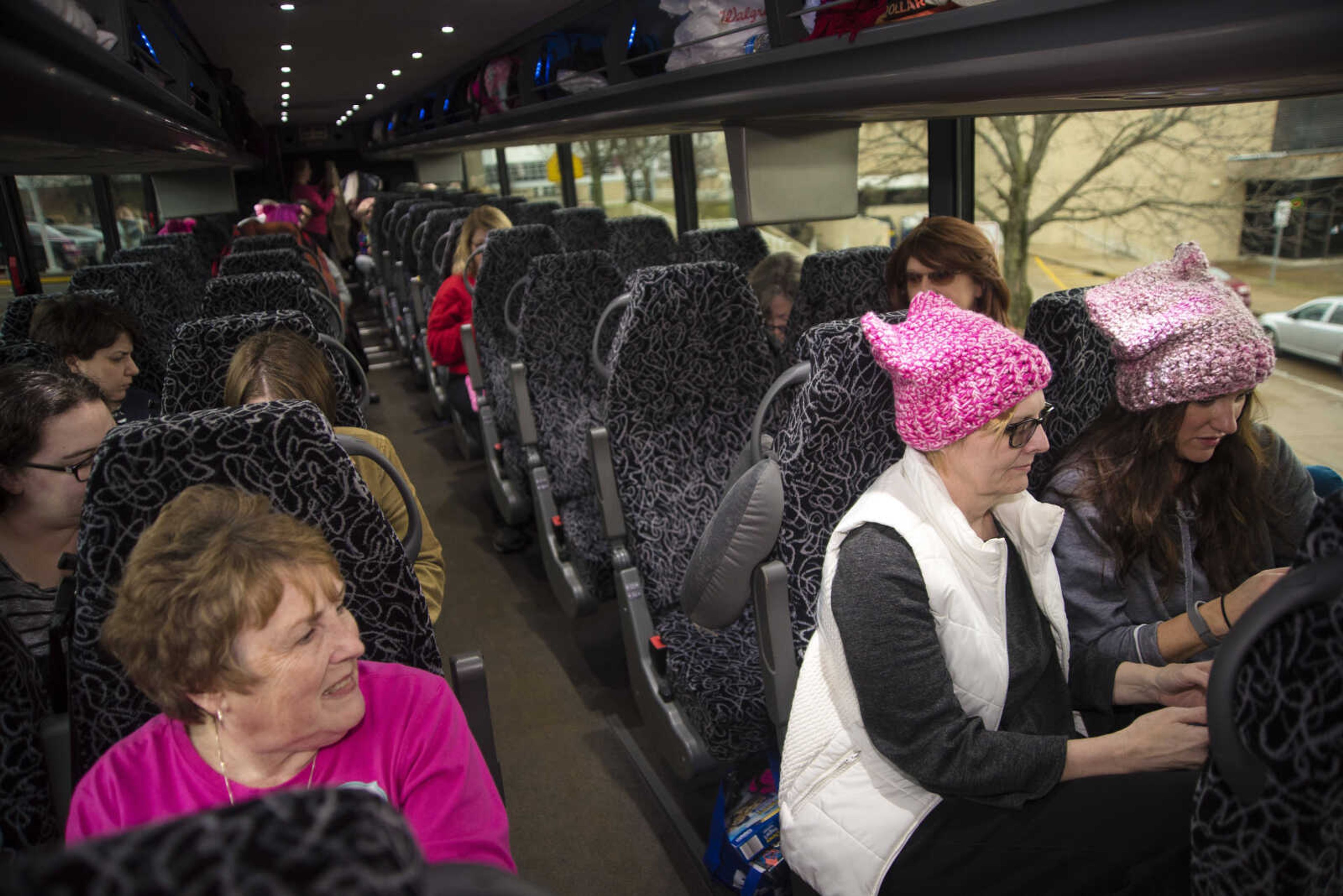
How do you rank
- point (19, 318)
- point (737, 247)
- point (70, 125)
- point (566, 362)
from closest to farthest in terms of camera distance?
point (70, 125), point (19, 318), point (566, 362), point (737, 247)

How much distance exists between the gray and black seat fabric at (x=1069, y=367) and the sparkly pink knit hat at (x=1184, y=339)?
0.16m

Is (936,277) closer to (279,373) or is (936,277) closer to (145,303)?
(279,373)

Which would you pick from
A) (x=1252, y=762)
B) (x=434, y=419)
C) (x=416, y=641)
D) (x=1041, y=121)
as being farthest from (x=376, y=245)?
(x=1252, y=762)

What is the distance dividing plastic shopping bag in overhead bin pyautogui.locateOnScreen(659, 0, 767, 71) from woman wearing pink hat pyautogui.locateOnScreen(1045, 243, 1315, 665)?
5.14ft

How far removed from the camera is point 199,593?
1.10 m

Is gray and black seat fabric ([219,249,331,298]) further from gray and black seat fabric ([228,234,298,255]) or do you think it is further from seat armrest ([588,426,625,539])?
seat armrest ([588,426,625,539])

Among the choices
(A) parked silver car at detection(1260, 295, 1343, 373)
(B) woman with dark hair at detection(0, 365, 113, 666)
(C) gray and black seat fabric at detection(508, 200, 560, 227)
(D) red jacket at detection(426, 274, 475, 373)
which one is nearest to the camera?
(B) woman with dark hair at detection(0, 365, 113, 666)

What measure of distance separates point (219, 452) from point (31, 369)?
3.15 ft

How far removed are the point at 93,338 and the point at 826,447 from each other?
2562 millimetres

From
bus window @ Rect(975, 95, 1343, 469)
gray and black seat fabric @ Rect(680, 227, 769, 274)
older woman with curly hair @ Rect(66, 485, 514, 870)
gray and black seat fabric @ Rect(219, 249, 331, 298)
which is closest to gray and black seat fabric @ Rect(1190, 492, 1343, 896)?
older woman with curly hair @ Rect(66, 485, 514, 870)

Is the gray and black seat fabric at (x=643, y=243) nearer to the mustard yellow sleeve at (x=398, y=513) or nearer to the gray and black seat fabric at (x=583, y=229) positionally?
the gray and black seat fabric at (x=583, y=229)

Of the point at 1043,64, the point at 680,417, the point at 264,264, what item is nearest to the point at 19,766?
the point at 680,417

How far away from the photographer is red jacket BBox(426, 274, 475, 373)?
15.3 ft

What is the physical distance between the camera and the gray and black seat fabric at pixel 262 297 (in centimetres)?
313
